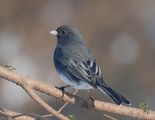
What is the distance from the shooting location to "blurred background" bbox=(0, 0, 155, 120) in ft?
26.1

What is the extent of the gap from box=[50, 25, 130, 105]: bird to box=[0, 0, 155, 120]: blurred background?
3.96 m

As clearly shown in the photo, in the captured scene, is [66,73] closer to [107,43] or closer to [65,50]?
[65,50]

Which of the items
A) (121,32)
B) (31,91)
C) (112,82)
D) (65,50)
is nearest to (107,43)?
(121,32)

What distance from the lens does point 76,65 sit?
3578 mm

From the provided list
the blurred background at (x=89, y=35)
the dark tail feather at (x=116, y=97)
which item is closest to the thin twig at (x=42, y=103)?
the dark tail feather at (x=116, y=97)

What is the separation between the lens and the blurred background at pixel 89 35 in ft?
26.1

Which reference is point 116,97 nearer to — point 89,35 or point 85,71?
point 85,71

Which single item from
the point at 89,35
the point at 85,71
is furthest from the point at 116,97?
the point at 89,35

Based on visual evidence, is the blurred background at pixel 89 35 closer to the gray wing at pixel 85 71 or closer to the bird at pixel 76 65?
the bird at pixel 76 65

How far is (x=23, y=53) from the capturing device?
27.4ft

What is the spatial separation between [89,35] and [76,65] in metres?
4.70

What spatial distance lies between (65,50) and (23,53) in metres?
4.67

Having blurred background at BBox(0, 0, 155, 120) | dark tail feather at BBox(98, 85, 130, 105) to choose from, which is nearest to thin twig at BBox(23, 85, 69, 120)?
dark tail feather at BBox(98, 85, 130, 105)

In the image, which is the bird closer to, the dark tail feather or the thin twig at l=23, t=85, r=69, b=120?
the dark tail feather
